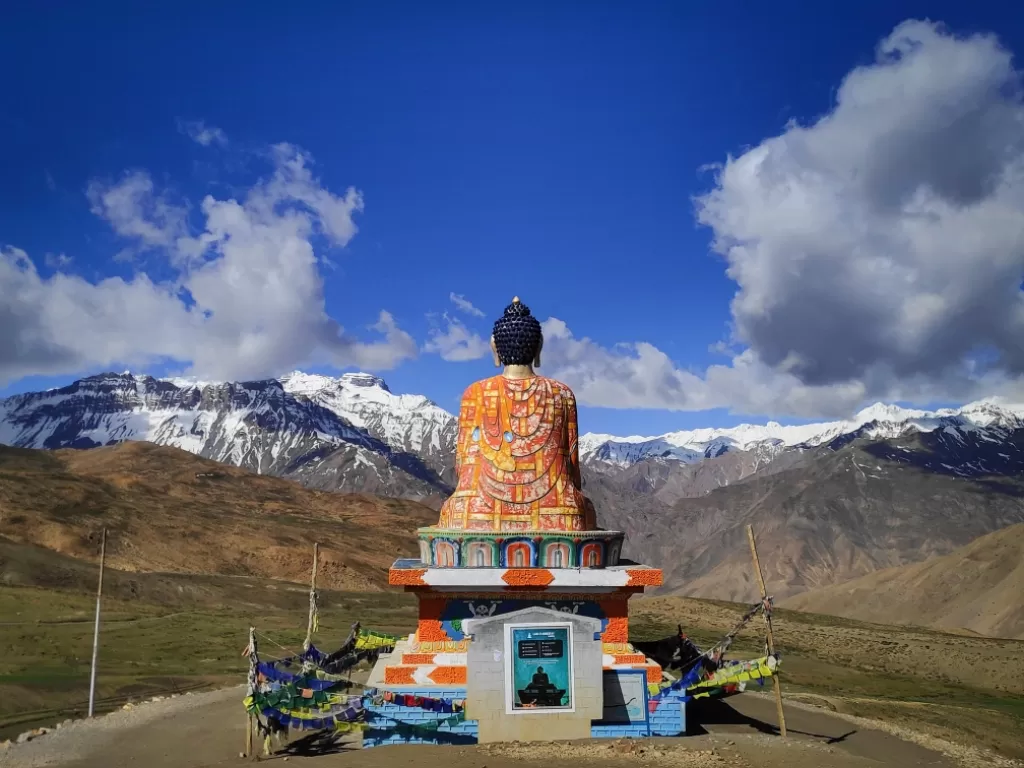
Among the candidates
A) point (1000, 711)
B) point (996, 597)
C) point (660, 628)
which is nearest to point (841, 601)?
point (996, 597)

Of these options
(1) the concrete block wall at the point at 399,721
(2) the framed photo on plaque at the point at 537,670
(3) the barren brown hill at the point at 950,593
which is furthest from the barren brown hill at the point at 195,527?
(2) the framed photo on plaque at the point at 537,670

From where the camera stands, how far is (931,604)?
77562mm

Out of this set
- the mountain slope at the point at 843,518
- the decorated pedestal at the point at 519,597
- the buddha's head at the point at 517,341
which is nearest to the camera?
the decorated pedestal at the point at 519,597

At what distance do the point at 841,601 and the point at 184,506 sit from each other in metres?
69.0

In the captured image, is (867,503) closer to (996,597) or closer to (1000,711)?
(996,597)

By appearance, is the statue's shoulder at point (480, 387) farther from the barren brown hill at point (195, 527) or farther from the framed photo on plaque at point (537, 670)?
the barren brown hill at point (195, 527)

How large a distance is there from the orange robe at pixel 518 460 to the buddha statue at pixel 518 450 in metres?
0.02

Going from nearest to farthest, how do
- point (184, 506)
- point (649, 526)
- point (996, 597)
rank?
1. point (996, 597)
2. point (184, 506)
3. point (649, 526)

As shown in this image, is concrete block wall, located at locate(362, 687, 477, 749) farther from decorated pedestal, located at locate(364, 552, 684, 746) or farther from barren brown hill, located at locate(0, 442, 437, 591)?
barren brown hill, located at locate(0, 442, 437, 591)

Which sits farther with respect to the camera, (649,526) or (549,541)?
(649,526)

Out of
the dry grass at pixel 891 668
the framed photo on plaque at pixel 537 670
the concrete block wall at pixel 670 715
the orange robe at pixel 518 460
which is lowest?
the dry grass at pixel 891 668

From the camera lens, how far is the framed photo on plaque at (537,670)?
44.9 ft

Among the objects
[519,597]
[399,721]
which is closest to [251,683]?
[399,721]

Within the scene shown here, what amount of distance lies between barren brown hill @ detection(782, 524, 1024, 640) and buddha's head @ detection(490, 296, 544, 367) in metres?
60.4
